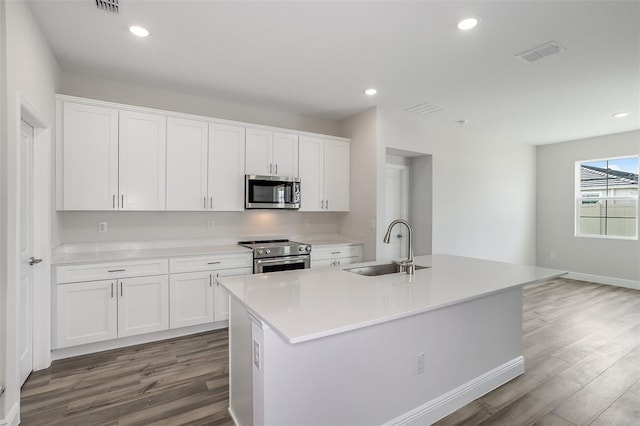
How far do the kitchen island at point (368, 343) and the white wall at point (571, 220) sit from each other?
500 cm

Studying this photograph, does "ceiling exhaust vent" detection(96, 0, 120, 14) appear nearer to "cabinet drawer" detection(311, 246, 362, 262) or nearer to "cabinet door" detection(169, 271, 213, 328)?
"cabinet door" detection(169, 271, 213, 328)

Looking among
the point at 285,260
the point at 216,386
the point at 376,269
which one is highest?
the point at 376,269

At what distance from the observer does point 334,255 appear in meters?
4.43

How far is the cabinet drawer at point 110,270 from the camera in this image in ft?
9.51

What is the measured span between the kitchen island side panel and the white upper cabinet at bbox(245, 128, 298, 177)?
2.49 meters

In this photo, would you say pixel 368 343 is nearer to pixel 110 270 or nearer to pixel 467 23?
pixel 467 23

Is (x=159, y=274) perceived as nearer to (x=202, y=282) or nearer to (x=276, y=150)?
(x=202, y=282)

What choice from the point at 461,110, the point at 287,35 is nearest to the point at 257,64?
A: the point at 287,35

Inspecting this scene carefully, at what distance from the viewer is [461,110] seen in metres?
4.58

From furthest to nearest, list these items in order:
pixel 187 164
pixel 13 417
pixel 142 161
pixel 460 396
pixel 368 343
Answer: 1. pixel 187 164
2. pixel 142 161
3. pixel 460 396
4. pixel 13 417
5. pixel 368 343

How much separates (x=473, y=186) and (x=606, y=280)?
10.2 feet

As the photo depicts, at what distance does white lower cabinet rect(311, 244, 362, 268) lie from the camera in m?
4.27

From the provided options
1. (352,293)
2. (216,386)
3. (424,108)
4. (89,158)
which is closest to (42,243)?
(89,158)

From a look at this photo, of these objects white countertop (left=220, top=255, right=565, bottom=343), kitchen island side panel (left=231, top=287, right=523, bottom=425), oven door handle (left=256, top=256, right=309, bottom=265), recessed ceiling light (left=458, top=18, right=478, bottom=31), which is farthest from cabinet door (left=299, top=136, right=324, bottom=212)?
kitchen island side panel (left=231, top=287, right=523, bottom=425)
